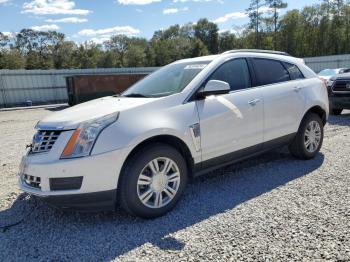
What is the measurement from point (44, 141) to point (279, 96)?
127 inches

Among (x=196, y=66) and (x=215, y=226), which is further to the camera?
(x=196, y=66)

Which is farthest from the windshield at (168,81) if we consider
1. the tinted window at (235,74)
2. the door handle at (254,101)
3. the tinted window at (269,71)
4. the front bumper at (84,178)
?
the front bumper at (84,178)

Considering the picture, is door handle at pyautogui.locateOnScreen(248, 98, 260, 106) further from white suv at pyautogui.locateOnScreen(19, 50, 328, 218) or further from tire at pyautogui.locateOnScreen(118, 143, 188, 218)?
tire at pyautogui.locateOnScreen(118, 143, 188, 218)

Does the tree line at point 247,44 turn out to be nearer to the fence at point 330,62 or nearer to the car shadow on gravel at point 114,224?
the fence at point 330,62

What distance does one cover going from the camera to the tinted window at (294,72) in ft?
18.0

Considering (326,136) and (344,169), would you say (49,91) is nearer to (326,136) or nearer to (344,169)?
(326,136)

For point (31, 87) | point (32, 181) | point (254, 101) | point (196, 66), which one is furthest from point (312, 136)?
point (31, 87)

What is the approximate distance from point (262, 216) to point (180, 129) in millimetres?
1268

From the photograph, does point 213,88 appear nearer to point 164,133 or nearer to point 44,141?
point 164,133

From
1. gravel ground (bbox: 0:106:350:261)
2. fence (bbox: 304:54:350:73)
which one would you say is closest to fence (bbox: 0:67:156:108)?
fence (bbox: 304:54:350:73)

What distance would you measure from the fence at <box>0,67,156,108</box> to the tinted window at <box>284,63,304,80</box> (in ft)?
79.1

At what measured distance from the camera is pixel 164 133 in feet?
12.3

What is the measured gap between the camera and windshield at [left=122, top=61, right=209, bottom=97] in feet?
14.1

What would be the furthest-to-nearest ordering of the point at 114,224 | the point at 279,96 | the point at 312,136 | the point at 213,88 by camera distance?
the point at 312,136 → the point at 279,96 → the point at 213,88 → the point at 114,224
